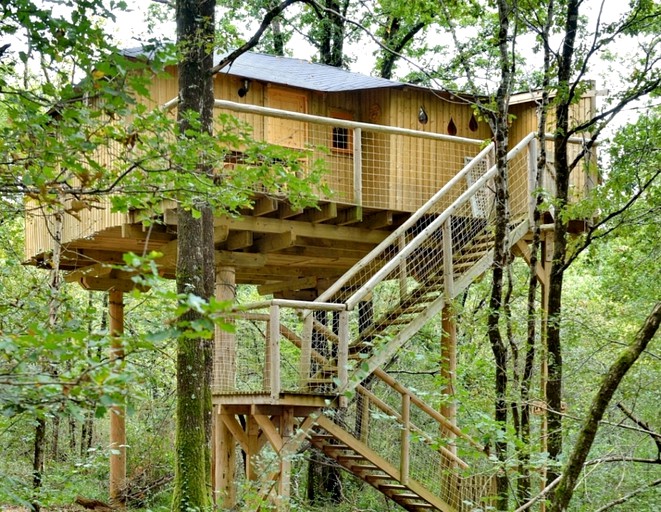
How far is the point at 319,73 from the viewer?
14.9m

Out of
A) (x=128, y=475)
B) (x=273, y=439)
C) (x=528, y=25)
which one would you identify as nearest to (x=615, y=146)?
(x=528, y=25)

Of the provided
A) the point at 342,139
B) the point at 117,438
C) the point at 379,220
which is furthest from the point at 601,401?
the point at 117,438

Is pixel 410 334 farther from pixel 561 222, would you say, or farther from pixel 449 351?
pixel 561 222

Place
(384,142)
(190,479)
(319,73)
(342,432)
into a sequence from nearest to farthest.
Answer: (190,479)
(342,432)
(384,142)
(319,73)

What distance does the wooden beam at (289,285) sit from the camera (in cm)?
1656

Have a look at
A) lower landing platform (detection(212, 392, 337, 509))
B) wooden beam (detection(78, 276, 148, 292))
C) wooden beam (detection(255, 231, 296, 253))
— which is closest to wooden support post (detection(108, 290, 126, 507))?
wooden beam (detection(78, 276, 148, 292))

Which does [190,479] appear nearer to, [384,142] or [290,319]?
[384,142]


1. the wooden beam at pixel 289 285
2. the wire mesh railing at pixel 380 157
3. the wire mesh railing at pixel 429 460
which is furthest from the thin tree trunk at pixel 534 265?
the wooden beam at pixel 289 285

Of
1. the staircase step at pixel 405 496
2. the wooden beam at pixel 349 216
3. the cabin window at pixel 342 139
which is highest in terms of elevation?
the cabin window at pixel 342 139

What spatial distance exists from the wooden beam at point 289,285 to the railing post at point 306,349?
588 centimetres

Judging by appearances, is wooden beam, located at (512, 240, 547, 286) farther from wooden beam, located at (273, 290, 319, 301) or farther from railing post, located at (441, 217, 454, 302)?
wooden beam, located at (273, 290, 319, 301)

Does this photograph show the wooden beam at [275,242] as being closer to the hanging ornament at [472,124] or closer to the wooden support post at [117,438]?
the wooden support post at [117,438]

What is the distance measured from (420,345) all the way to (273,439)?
282 inches

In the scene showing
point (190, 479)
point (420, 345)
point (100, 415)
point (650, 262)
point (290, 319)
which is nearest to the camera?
point (100, 415)
